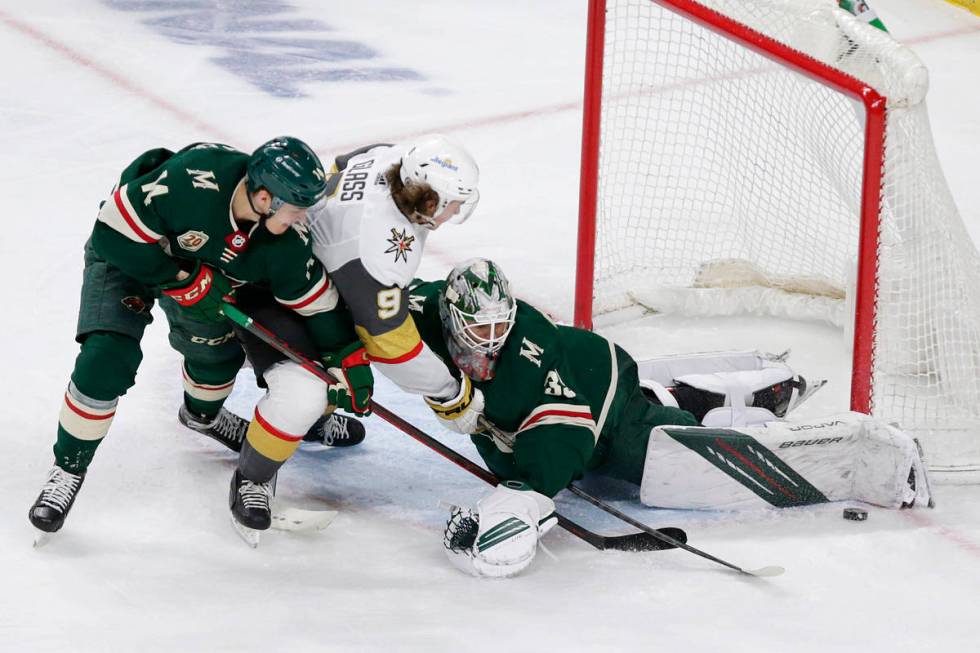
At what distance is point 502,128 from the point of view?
20.0ft

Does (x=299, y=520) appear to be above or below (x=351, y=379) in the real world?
below

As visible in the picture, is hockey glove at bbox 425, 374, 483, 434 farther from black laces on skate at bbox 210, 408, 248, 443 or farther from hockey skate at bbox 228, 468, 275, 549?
black laces on skate at bbox 210, 408, 248, 443

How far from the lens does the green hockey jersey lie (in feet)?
10.0

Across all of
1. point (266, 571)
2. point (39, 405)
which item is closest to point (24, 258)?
point (39, 405)

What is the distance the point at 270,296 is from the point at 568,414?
2.34ft

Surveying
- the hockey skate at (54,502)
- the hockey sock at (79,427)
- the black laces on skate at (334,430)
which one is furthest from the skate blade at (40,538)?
the black laces on skate at (334,430)

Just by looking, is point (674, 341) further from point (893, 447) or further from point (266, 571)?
point (266, 571)

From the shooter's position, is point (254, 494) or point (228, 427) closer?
point (254, 494)

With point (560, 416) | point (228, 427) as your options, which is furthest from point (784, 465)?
point (228, 427)

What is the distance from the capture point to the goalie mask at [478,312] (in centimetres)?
322

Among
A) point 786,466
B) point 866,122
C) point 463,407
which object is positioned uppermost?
point 866,122

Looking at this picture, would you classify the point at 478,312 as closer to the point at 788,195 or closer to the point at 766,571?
the point at 766,571

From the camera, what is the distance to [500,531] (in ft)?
10.3

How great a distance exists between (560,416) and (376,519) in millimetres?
530
